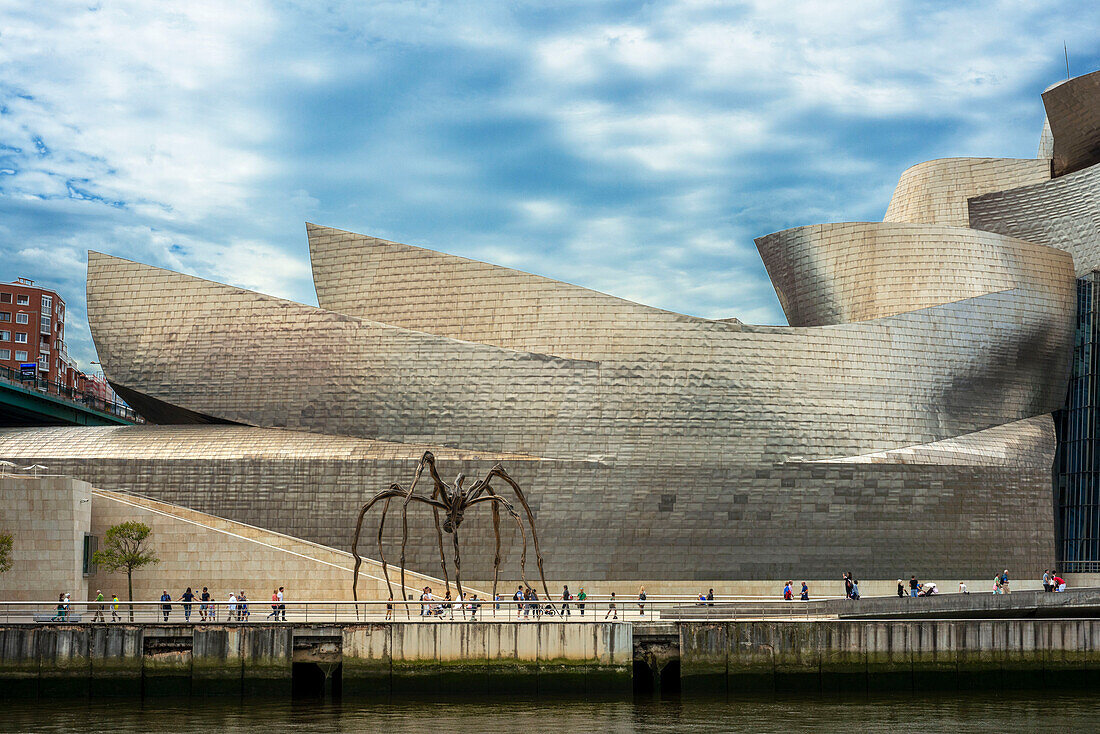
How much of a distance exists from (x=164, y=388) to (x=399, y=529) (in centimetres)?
902

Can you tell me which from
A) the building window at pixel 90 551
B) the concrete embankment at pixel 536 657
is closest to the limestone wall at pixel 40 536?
the building window at pixel 90 551

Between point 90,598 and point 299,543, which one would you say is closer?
point 90,598

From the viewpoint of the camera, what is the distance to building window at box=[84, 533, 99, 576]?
93.0 feet

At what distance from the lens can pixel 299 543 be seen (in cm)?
3048

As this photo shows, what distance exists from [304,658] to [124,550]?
9.78m

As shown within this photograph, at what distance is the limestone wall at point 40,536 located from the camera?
2684 cm

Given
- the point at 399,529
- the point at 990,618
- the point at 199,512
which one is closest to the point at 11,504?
the point at 199,512

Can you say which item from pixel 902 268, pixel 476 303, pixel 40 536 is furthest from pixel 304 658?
pixel 902 268

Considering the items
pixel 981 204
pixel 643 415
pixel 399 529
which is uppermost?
pixel 981 204

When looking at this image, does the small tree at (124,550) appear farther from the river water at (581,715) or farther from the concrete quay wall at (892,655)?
the concrete quay wall at (892,655)

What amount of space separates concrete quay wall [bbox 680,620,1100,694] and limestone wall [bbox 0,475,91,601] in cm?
1597

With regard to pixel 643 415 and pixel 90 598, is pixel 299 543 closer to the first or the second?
pixel 90 598

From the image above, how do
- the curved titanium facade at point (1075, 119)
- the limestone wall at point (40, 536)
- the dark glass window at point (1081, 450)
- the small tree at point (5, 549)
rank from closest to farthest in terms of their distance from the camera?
1. the small tree at point (5, 549)
2. the limestone wall at point (40, 536)
3. the dark glass window at point (1081, 450)
4. the curved titanium facade at point (1075, 119)

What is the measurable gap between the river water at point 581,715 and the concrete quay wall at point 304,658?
0.54 m
